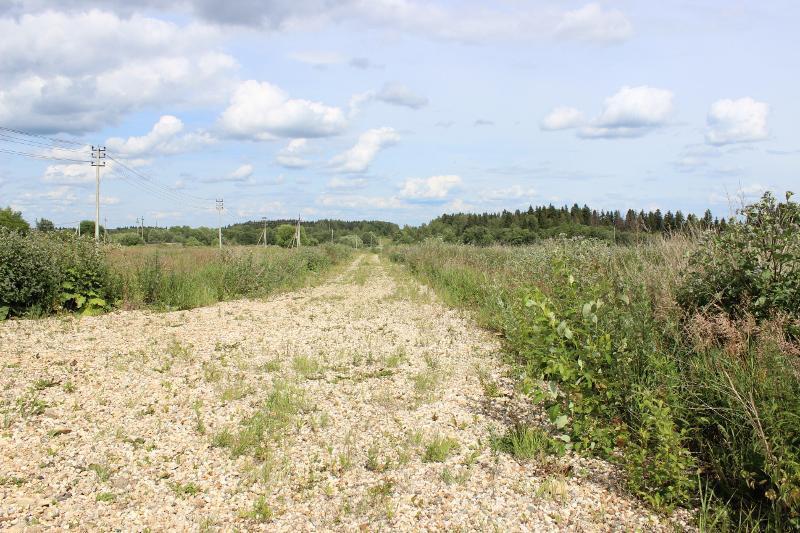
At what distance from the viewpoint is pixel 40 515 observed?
4.12 meters

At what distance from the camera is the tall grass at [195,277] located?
15203mm

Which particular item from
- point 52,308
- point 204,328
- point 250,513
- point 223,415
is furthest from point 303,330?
point 250,513

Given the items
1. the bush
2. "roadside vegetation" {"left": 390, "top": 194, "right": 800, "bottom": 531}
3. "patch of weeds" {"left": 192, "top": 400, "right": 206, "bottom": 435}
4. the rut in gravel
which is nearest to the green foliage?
"roadside vegetation" {"left": 390, "top": 194, "right": 800, "bottom": 531}

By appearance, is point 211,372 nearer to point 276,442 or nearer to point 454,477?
point 276,442

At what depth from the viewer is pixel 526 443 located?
5.19 m

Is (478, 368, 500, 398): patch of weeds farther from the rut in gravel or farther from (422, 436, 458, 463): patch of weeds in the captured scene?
(422, 436, 458, 463): patch of weeds

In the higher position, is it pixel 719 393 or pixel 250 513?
pixel 719 393

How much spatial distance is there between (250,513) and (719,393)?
168 inches

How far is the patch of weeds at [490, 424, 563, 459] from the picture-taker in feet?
16.7

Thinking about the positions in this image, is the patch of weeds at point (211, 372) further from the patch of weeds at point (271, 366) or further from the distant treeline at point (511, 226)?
the distant treeline at point (511, 226)

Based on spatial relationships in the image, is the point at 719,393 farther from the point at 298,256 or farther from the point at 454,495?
the point at 298,256

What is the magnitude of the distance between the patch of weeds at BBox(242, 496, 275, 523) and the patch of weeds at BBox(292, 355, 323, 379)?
3.71 m

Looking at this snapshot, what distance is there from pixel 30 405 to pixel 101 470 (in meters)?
2.24

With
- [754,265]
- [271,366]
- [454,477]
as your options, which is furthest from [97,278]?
[754,265]
